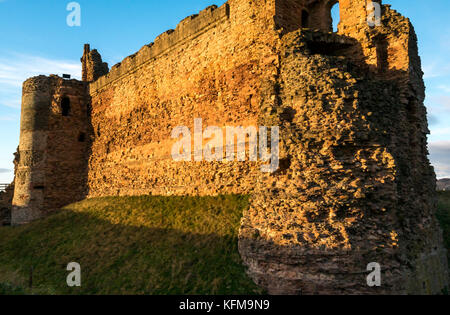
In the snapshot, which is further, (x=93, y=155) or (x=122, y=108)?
(x=93, y=155)

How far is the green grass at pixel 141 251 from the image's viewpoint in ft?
24.3

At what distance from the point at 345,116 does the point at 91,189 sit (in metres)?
15.0

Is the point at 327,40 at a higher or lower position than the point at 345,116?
higher

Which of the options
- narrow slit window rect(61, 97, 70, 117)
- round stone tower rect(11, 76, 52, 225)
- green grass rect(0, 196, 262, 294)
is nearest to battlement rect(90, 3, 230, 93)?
narrow slit window rect(61, 97, 70, 117)

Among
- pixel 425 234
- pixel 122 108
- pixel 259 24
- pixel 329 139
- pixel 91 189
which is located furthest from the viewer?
pixel 91 189

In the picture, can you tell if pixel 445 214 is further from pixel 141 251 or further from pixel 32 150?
pixel 32 150

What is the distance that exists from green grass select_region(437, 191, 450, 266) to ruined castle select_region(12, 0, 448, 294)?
2.93m

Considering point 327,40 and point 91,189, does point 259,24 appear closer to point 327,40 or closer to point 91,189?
point 327,40

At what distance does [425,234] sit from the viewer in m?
7.66

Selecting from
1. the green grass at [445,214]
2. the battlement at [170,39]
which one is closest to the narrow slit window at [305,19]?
the battlement at [170,39]

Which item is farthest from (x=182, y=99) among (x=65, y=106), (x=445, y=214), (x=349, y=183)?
(x=445, y=214)

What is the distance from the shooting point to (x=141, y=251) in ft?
30.1
